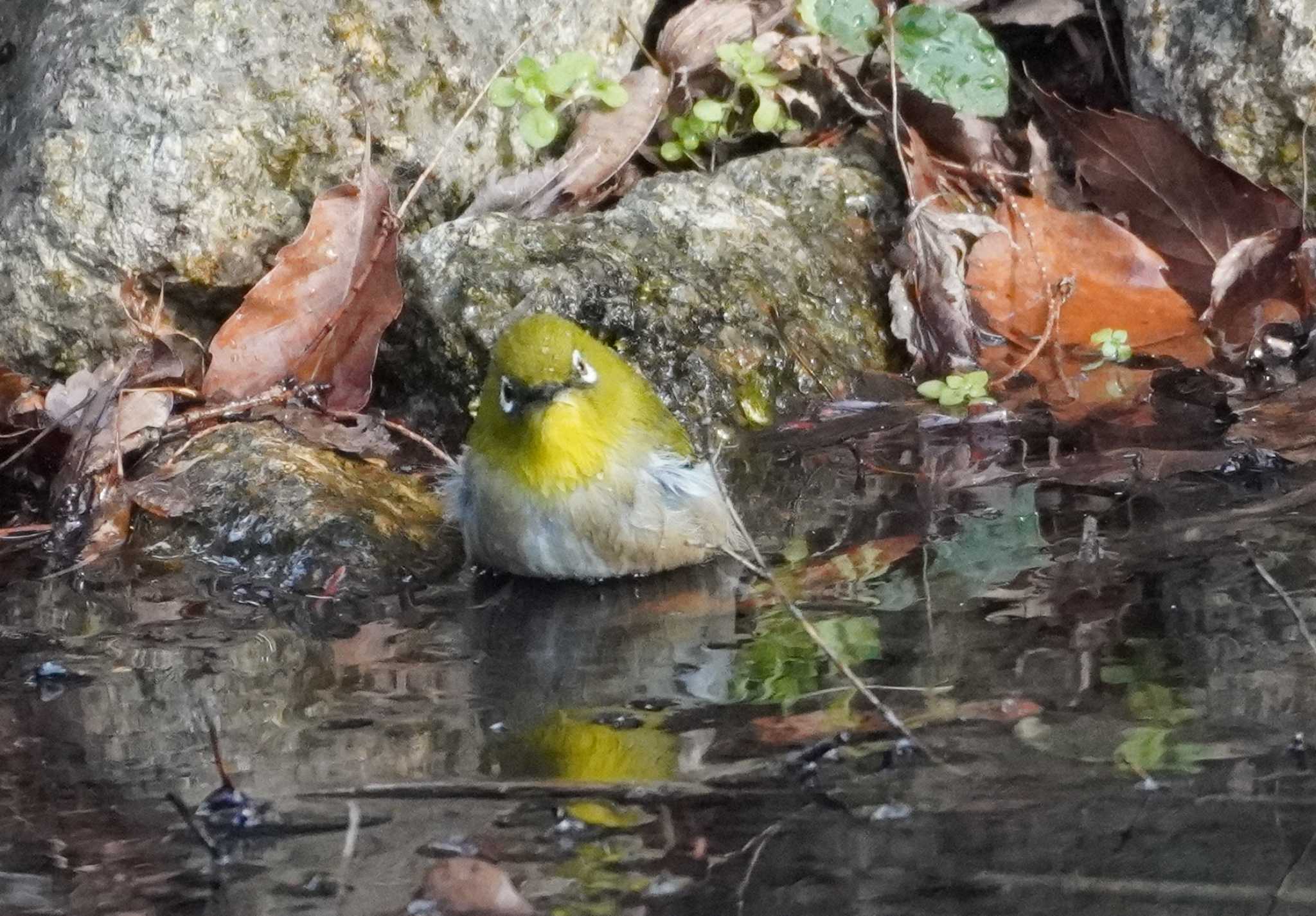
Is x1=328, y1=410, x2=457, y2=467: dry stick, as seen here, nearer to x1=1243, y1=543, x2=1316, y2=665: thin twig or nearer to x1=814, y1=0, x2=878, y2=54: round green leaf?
x1=814, y1=0, x2=878, y2=54: round green leaf

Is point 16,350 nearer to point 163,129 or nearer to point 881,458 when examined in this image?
point 163,129

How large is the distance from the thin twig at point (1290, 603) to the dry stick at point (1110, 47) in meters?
3.93

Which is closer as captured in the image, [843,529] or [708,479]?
[843,529]

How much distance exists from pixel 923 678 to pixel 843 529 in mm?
1242

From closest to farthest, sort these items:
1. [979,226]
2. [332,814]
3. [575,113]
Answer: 1. [332,814]
2. [979,226]
3. [575,113]

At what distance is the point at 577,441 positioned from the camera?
4488mm

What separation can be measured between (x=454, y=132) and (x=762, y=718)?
377 centimetres

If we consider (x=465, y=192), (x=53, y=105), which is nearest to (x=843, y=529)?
(x=465, y=192)

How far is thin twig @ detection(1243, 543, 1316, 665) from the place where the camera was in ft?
10.2

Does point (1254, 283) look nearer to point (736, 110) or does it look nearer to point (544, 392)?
point (736, 110)

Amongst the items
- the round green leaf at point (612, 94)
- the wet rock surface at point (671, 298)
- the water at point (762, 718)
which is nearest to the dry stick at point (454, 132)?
the wet rock surface at point (671, 298)

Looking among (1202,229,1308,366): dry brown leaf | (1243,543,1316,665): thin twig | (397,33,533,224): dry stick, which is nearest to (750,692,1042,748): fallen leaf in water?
(1243,543,1316,665): thin twig

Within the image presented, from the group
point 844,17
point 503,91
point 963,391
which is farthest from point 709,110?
point 963,391

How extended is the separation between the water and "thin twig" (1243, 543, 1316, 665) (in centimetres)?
2
